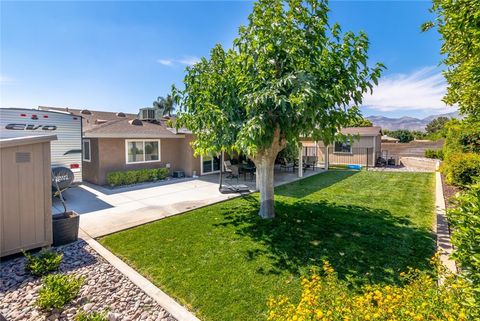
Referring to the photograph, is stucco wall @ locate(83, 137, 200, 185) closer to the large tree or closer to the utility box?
the utility box

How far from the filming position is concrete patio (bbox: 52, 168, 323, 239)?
705cm

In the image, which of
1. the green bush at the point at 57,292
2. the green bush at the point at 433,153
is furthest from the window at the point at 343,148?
the green bush at the point at 57,292

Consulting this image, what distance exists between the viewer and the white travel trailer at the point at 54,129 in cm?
805

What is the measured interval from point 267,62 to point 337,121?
2.30 m

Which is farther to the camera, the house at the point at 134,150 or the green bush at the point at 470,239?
the house at the point at 134,150

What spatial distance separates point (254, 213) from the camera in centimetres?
791

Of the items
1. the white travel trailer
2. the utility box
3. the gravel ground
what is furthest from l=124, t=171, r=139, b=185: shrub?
the gravel ground

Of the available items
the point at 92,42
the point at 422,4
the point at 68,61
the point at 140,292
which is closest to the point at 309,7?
the point at 422,4

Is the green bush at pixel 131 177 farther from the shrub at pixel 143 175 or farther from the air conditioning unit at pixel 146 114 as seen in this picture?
the air conditioning unit at pixel 146 114

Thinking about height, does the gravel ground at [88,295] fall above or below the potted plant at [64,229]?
below

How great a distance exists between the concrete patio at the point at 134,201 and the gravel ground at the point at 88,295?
1.59 meters

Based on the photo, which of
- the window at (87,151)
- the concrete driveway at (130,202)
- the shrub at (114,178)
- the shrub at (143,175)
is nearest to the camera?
the concrete driveway at (130,202)

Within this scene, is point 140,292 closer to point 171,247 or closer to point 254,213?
point 171,247

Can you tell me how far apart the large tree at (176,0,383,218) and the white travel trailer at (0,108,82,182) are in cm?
580
